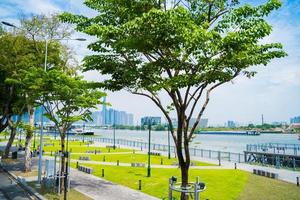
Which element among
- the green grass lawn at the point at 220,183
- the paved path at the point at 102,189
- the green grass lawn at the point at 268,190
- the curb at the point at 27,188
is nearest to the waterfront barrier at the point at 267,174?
the green grass lawn at the point at 220,183

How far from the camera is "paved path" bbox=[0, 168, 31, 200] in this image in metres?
19.3

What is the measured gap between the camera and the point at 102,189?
22.5 meters

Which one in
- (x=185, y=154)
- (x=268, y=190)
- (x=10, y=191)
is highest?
(x=185, y=154)

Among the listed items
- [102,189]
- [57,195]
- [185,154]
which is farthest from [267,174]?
[57,195]

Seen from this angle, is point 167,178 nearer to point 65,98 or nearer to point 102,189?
point 102,189

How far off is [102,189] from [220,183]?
10145 mm

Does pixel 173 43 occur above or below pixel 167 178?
above

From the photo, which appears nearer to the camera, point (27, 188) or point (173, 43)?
point (173, 43)

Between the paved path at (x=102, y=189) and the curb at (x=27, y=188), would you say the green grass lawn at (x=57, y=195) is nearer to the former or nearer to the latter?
the curb at (x=27, y=188)

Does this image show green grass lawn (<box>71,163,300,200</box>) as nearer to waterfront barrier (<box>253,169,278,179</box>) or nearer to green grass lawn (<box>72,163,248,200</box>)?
green grass lawn (<box>72,163,248,200</box>)

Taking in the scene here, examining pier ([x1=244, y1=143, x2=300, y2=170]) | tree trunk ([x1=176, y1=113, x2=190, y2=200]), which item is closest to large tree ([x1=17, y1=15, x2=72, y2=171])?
tree trunk ([x1=176, y1=113, x2=190, y2=200])

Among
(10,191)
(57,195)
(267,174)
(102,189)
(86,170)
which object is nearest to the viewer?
(57,195)

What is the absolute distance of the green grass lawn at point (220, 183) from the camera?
21.4 metres

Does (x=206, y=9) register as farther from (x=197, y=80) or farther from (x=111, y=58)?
(x=111, y=58)
